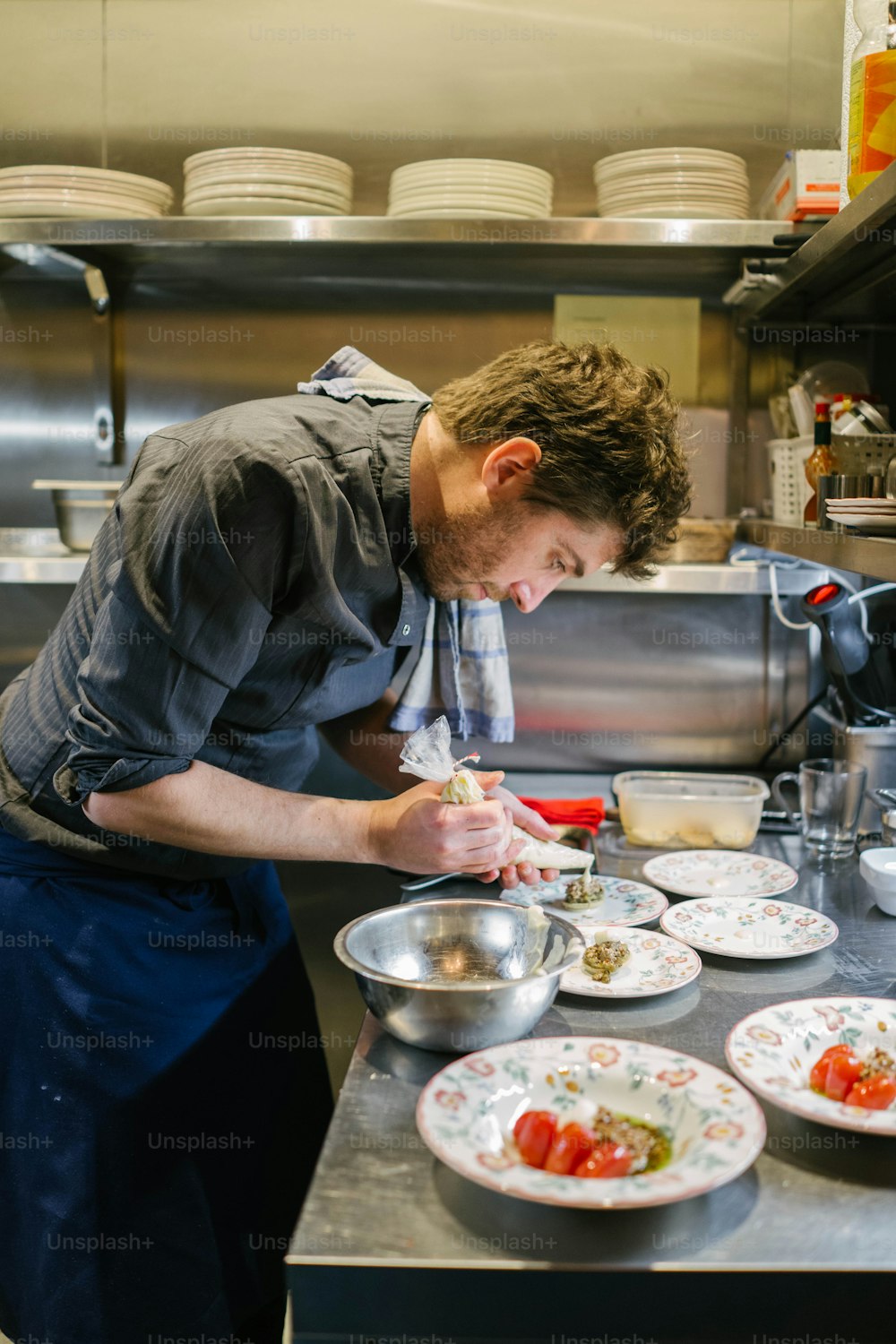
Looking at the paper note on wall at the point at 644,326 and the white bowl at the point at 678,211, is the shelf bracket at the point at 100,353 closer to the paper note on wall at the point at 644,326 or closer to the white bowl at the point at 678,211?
the paper note on wall at the point at 644,326

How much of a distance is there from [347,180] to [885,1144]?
1893mm

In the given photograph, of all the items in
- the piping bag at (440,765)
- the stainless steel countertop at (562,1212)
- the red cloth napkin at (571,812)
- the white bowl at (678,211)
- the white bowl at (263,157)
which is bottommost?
the stainless steel countertop at (562,1212)

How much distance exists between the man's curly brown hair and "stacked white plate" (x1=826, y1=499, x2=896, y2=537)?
8.1 inches

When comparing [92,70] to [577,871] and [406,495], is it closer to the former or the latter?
[406,495]

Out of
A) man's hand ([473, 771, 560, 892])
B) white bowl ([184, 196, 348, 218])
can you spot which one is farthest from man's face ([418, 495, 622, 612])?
white bowl ([184, 196, 348, 218])

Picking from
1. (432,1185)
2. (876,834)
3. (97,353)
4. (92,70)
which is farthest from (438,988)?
(92,70)

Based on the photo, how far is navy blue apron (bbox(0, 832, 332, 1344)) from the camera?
1465 mm

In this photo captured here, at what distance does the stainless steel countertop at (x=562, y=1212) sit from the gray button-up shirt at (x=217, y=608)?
17.7 inches

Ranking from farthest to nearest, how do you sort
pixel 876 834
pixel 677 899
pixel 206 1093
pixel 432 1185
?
pixel 876 834 < pixel 677 899 < pixel 206 1093 < pixel 432 1185

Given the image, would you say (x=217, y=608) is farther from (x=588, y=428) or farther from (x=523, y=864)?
(x=523, y=864)

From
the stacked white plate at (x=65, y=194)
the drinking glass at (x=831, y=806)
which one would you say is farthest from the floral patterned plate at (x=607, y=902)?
the stacked white plate at (x=65, y=194)

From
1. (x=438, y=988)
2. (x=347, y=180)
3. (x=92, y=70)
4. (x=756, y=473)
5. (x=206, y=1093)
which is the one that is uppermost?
(x=92, y=70)

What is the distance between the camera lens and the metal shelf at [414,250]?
205cm

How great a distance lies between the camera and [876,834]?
2016 millimetres
